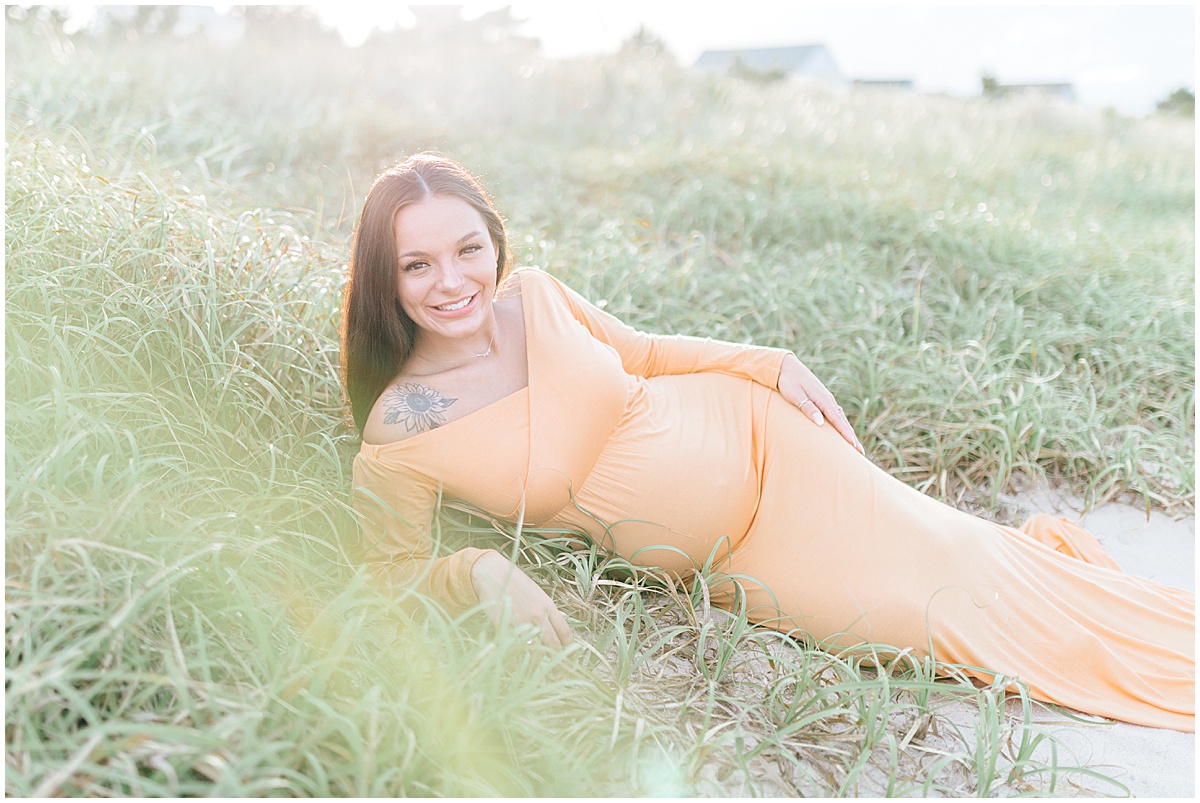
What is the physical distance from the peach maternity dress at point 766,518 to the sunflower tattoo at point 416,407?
0.17 ft

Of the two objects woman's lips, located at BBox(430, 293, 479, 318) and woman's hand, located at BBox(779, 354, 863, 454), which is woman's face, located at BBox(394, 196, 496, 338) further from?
woman's hand, located at BBox(779, 354, 863, 454)

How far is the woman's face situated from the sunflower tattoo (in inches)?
6.6

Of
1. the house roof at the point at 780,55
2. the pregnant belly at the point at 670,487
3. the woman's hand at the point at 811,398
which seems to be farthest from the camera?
the house roof at the point at 780,55

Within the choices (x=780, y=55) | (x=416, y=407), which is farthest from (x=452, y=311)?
(x=780, y=55)

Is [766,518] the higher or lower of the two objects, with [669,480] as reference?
lower

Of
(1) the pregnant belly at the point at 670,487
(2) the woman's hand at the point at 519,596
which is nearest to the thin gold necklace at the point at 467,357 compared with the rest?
(1) the pregnant belly at the point at 670,487

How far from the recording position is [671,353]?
253cm

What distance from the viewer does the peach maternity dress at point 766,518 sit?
2086 mm

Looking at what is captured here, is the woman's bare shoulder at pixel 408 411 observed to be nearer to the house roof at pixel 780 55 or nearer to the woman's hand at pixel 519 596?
the woman's hand at pixel 519 596

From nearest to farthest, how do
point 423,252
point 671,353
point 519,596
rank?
point 519,596
point 423,252
point 671,353

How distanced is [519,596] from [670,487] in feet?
1.90

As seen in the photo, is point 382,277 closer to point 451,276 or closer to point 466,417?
point 451,276

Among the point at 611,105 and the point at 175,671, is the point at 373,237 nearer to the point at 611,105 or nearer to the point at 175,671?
the point at 175,671

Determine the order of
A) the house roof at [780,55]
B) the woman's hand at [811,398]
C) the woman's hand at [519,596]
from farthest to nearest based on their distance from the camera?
the house roof at [780,55] → the woman's hand at [811,398] → the woman's hand at [519,596]
